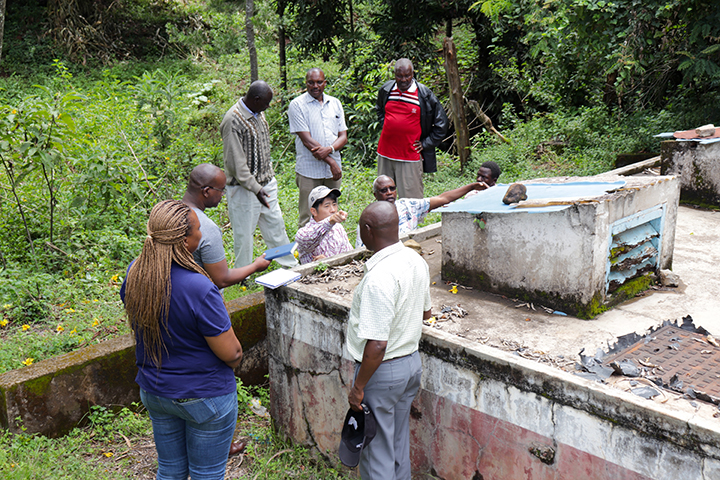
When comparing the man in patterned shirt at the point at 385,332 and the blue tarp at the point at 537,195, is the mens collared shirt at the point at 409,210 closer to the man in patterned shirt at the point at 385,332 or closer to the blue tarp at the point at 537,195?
the blue tarp at the point at 537,195

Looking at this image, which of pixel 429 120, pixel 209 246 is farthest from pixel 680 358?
pixel 429 120

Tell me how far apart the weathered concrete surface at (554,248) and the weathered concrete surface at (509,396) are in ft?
0.46

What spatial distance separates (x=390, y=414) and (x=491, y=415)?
57 cm

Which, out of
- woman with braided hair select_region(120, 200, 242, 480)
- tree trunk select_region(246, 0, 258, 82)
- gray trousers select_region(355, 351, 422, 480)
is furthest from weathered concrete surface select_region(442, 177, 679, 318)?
tree trunk select_region(246, 0, 258, 82)

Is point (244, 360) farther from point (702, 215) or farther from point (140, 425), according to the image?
point (702, 215)

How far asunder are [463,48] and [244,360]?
11323mm

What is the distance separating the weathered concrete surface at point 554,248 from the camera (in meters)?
3.71

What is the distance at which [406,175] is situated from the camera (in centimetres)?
639

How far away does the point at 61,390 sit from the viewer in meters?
4.18

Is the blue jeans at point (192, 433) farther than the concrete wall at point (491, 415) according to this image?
Yes

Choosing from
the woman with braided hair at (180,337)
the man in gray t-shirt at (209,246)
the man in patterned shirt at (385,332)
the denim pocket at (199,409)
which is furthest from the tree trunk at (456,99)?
the denim pocket at (199,409)

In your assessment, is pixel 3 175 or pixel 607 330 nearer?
pixel 607 330

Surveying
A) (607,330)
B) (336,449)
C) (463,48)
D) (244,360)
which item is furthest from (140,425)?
(463,48)

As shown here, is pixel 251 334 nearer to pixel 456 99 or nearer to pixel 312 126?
pixel 312 126
